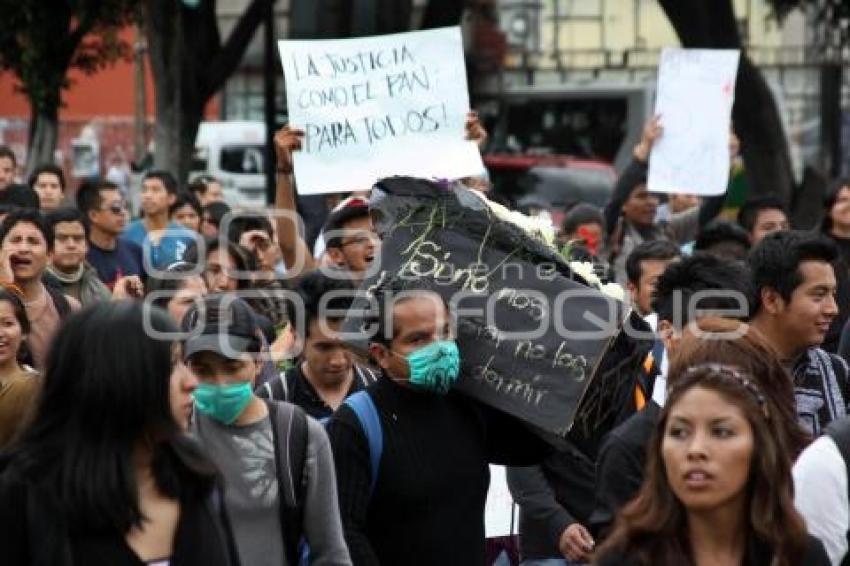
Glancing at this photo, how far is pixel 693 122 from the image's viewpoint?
1184 centimetres

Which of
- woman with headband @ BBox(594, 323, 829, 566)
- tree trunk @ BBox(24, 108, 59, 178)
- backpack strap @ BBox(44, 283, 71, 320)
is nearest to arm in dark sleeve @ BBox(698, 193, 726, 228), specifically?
backpack strap @ BBox(44, 283, 71, 320)

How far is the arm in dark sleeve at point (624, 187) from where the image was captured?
12508mm

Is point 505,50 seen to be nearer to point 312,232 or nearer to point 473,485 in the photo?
point 312,232

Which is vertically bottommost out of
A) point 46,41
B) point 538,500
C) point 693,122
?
point 538,500

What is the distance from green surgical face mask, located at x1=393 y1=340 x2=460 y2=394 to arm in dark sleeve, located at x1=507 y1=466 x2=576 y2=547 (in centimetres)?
117

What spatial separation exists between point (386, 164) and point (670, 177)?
3.61 m

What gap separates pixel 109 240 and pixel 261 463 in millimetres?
6753

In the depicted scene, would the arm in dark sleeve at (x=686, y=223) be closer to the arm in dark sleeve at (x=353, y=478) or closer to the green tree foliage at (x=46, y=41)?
the arm in dark sleeve at (x=353, y=478)

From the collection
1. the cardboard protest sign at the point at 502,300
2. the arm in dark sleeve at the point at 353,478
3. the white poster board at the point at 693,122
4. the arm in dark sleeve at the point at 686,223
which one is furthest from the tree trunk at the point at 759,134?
the arm in dark sleeve at the point at 353,478

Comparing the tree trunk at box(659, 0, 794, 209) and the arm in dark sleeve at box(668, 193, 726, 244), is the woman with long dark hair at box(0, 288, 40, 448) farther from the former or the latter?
the tree trunk at box(659, 0, 794, 209)

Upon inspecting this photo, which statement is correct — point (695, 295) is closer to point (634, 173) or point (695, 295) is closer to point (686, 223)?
point (634, 173)

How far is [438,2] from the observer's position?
790 inches

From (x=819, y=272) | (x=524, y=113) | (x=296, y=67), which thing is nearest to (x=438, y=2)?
(x=296, y=67)

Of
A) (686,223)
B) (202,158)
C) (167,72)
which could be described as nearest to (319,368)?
(686,223)
